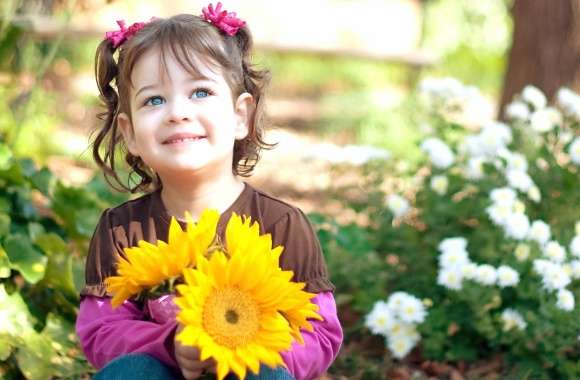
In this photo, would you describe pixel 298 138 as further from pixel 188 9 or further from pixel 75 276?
pixel 75 276

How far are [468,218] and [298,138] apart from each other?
12.7ft

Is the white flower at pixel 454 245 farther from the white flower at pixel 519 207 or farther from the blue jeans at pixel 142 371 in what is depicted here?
the blue jeans at pixel 142 371

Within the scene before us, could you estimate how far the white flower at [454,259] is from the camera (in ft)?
10.1

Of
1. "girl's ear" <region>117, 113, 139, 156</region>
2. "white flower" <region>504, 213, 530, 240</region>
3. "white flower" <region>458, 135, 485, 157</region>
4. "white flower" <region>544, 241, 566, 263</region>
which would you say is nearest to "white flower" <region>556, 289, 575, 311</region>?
"white flower" <region>544, 241, 566, 263</region>

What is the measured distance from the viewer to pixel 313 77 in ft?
30.7

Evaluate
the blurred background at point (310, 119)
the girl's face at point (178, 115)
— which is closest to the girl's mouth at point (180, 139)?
the girl's face at point (178, 115)

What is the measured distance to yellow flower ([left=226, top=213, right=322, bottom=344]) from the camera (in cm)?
175

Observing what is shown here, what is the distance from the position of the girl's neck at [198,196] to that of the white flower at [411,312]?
3.73ft

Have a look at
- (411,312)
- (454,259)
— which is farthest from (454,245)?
(411,312)

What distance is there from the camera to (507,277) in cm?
301

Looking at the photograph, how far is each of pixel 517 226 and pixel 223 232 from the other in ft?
4.18

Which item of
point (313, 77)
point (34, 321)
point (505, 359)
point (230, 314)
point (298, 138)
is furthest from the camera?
point (313, 77)

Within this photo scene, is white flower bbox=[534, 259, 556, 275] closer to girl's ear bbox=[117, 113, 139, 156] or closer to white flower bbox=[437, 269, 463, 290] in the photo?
white flower bbox=[437, 269, 463, 290]

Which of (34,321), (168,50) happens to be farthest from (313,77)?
(168,50)
